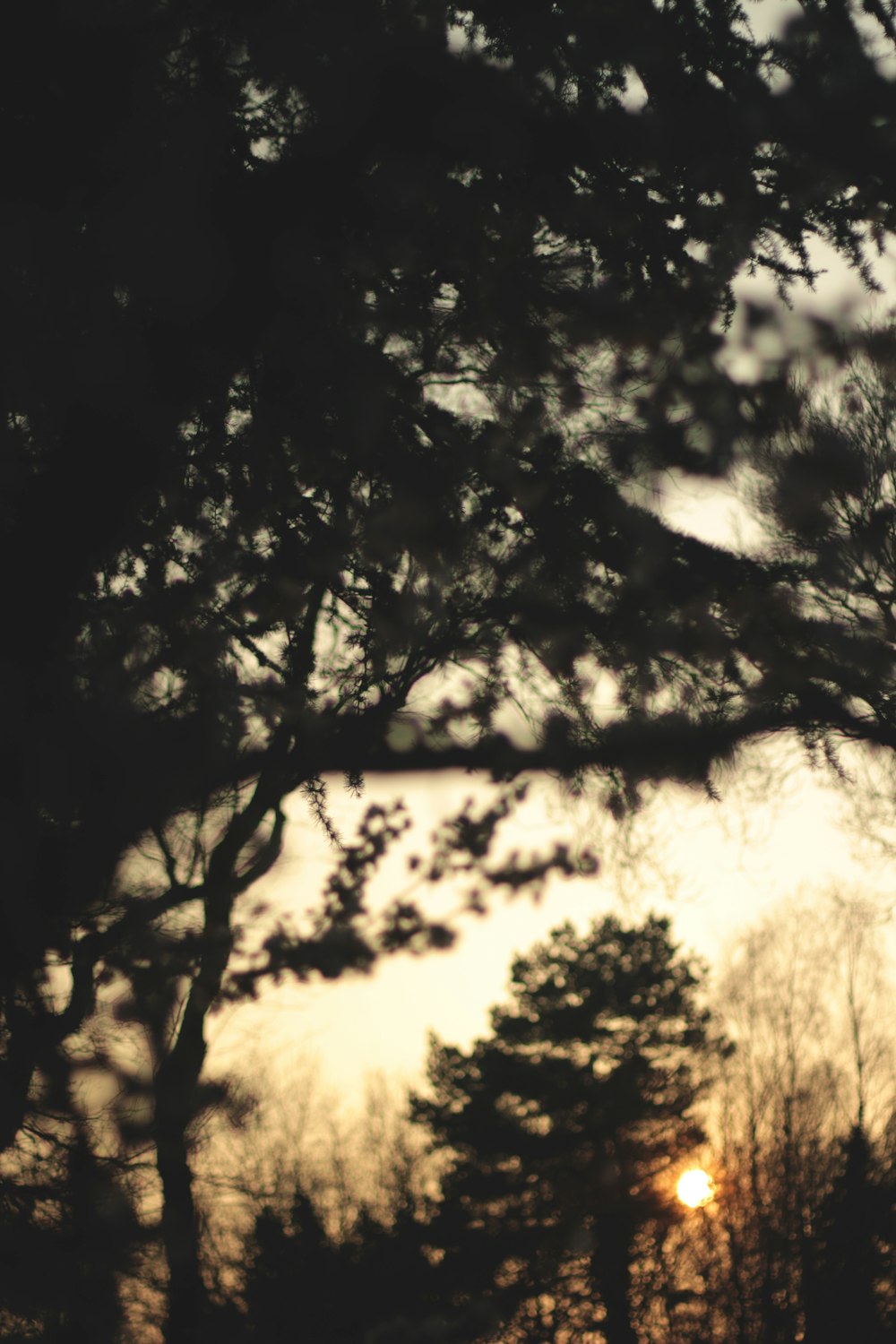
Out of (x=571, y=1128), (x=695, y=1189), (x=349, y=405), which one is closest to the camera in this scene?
(x=349, y=405)

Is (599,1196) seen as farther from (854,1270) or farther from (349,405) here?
(349,405)

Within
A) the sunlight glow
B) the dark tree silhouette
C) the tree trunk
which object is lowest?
the tree trunk

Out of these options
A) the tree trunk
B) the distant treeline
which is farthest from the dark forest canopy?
the distant treeline

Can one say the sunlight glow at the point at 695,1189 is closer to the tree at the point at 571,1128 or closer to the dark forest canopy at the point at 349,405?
the tree at the point at 571,1128

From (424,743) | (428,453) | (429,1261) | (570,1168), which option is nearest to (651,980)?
(570,1168)

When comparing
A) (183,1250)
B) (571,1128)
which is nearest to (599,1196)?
(571,1128)

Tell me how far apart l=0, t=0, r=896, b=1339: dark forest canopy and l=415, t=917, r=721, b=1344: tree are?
14.3 metres

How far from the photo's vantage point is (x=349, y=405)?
13.9 ft

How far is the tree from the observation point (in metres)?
18.8

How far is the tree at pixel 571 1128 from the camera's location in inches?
741

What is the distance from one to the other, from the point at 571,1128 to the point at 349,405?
2099 cm

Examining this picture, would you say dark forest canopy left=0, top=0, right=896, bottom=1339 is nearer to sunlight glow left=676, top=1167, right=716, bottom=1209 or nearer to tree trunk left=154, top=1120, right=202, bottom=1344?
tree trunk left=154, top=1120, right=202, bottom=1344

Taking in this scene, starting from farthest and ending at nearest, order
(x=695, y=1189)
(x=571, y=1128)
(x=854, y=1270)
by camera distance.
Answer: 1. (x=571, y=1128)
2. (x=854, y=1270)
3. (x=695, y=1189)

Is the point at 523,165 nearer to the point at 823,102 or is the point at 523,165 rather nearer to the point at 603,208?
the point at 603,208
